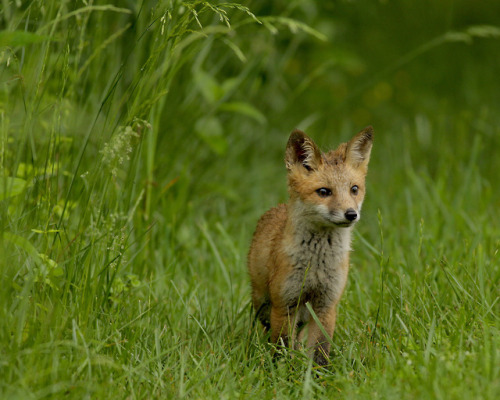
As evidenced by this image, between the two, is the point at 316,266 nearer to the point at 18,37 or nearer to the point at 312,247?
the point at 312,247

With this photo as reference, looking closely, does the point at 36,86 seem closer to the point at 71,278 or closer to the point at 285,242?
the point at 71,278

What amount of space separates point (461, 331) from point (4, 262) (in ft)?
7.35

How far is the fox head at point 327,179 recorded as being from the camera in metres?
3.88

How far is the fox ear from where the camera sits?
412 centimetres

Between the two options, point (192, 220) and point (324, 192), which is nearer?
point (324, 192)

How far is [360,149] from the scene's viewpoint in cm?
428

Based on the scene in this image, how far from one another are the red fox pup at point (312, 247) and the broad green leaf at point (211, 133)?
74.1 inches

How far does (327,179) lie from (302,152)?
279 millimetres

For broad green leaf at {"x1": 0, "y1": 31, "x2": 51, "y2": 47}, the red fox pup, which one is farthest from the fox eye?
broad green leaf at {"x1": 0, "y1": 31, "x2": 51, "y2": 47}

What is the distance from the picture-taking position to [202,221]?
6.04 meters

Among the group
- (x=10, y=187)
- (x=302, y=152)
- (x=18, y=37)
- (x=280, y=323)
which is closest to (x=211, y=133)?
(x=302, y=152)

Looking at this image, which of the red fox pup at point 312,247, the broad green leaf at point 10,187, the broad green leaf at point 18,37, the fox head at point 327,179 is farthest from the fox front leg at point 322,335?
the broad green leaf at point 18,37

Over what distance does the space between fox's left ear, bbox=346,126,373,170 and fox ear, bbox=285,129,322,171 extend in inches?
8.6

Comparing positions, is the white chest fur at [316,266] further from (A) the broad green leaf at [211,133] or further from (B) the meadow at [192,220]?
(A) the broad green leaf at [211,133]
